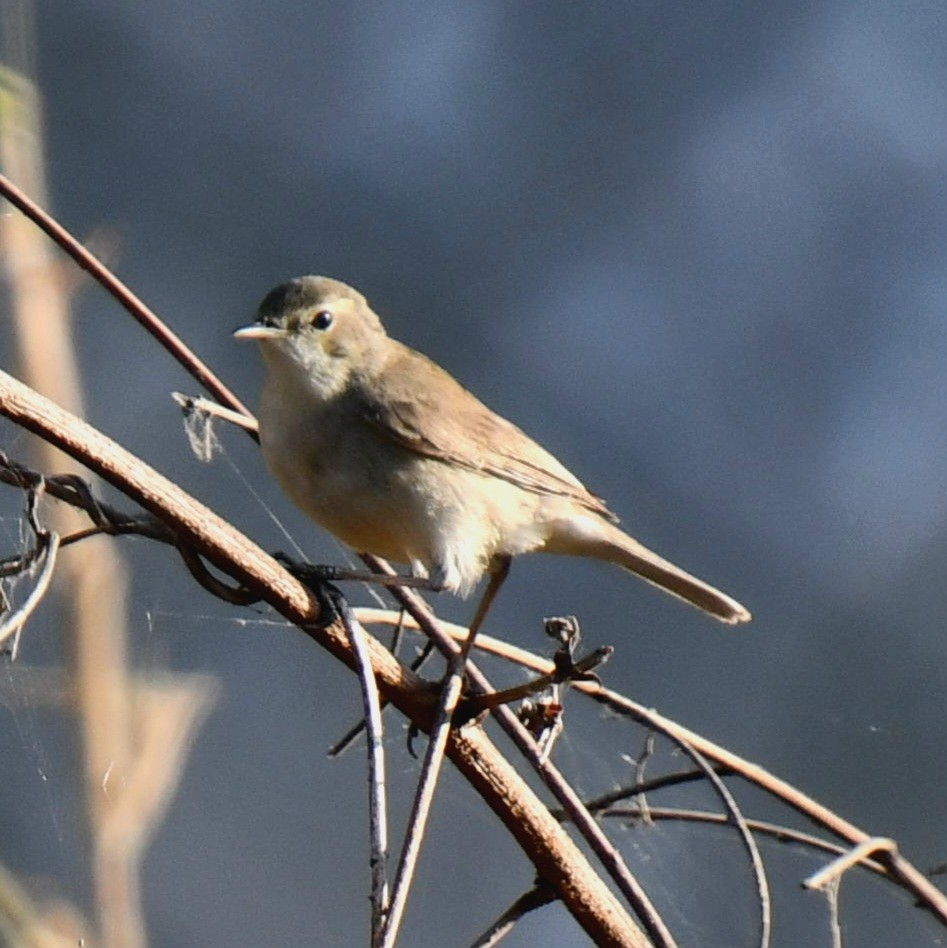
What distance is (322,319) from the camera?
2469 mm

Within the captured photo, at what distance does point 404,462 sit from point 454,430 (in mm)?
138

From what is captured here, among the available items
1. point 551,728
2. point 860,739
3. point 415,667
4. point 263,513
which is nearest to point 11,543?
point 263,513

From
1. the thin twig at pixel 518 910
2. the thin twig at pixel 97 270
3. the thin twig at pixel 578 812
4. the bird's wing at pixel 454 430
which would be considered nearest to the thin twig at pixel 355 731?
the thin twig at pixel 578 812

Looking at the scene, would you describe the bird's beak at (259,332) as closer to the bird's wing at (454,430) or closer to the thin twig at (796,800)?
the bird's wing at (454,430)

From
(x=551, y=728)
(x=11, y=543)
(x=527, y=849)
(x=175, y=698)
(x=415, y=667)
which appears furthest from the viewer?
(x=11, y=543)

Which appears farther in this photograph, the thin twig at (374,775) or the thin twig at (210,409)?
the thin twig at (210,409)

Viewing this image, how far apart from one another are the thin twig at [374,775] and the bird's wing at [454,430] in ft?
3.99

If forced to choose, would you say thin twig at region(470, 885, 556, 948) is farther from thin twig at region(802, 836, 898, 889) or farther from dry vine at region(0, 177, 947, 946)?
thin twig at region(802, 836, 898, 889)

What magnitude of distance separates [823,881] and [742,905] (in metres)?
2.18

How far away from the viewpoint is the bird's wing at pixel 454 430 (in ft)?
7.68

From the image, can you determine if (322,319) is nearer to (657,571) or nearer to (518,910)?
(657,571)

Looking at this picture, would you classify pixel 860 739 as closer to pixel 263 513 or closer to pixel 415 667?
pixel 263 513

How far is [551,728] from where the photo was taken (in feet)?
4.28

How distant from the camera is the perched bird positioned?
2184 mm
